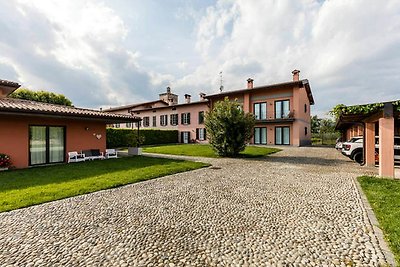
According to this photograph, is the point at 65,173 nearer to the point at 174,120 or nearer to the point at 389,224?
the point at 389,224

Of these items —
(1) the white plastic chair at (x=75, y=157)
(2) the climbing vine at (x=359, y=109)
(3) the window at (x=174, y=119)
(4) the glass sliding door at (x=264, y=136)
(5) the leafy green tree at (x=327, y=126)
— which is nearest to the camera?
(2) the climbing vine at (x=359, y=109)

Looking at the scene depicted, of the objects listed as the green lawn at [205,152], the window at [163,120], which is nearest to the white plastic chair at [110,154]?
the green lawn at [205,152]

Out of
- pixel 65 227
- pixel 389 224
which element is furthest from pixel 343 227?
pixel 65 227

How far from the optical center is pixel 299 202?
5.23 meters

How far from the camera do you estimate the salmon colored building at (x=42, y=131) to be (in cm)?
989

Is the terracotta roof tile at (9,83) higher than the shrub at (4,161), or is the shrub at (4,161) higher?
the terracotta roof tile at (9,83)

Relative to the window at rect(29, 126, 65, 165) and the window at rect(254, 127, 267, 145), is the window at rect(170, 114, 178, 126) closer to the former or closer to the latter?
the window at rect(254, 127, 267, 145)

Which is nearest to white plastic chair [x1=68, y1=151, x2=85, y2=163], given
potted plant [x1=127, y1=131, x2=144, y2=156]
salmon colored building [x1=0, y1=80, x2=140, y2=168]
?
salmon colored building [x1=0, y1=80, x2=140, y2=168]

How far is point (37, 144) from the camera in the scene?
36.5 feet

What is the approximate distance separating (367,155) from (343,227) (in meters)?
9.10

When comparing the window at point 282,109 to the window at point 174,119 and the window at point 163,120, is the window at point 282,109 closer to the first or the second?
the window at point 174,119

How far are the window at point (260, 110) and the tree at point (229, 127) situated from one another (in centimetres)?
1165

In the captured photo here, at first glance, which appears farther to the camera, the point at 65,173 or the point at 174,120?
the point at 174,120

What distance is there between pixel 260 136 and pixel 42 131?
2182 centimetres
